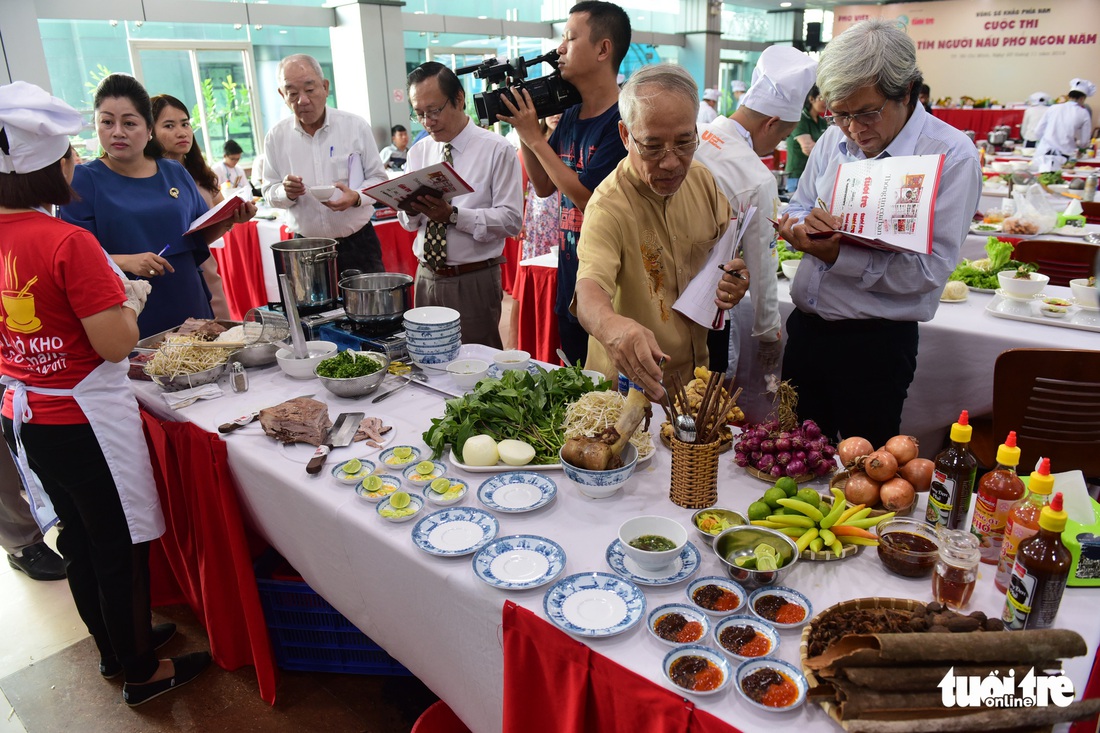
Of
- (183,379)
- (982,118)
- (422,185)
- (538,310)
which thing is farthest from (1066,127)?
(183,379)

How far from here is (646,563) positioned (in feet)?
4.33

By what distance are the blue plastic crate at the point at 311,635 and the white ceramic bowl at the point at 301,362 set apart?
0.64 metres

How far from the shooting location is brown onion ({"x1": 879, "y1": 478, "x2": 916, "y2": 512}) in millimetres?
1449

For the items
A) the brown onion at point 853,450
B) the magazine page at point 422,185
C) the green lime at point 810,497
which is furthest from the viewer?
the magazine page at point 422,185

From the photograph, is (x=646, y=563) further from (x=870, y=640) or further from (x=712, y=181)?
(x=712, y=181)

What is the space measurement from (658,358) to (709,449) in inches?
9.2

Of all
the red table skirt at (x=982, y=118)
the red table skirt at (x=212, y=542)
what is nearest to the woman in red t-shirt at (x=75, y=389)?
the red table skirt at (x=212, y=542)

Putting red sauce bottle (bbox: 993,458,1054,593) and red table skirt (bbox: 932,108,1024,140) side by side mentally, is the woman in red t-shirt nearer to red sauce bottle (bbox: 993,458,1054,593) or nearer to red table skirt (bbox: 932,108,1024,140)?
red sauce bottle (bbox: 993,458,1054,593)

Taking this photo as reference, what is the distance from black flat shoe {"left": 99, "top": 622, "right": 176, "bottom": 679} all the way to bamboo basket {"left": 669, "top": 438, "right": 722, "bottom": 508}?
5.82 feet

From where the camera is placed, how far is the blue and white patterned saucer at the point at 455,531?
1445mm

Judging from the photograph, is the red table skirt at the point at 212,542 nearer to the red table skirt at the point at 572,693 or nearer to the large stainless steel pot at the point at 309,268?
the large stainless steel pot at the point at 309,268

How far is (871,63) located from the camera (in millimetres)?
1762

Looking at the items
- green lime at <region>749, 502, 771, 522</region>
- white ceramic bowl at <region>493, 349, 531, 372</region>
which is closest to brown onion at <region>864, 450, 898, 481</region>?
green lime at <region>749, 502, 771, 522</region>

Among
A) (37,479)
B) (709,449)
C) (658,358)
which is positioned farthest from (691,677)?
(37,479)
